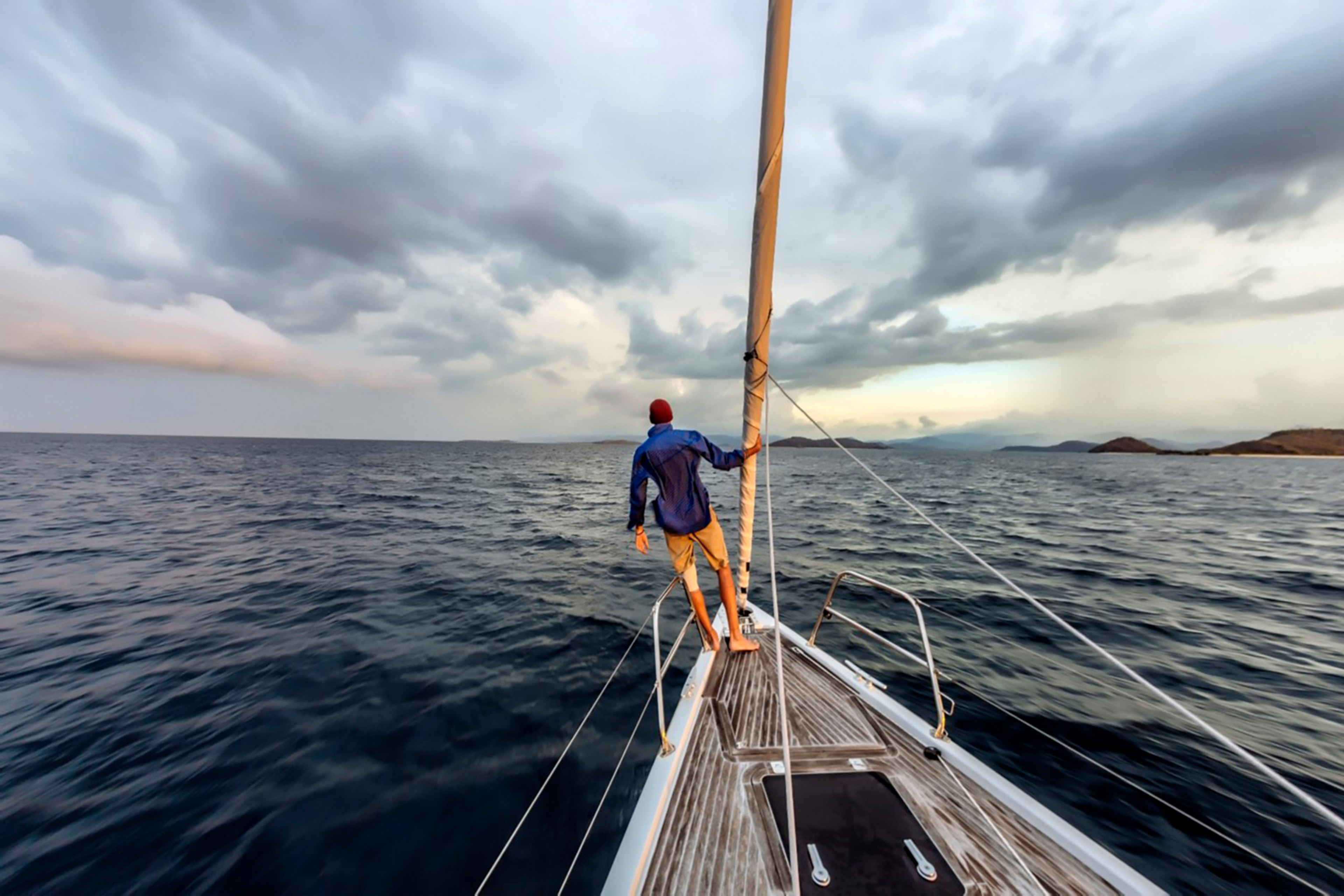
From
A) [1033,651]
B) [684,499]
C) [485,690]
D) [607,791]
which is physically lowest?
[607,791]

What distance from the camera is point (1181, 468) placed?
213 feet

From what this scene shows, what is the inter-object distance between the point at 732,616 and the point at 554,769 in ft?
7.27

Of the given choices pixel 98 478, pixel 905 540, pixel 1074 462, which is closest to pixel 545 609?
pixel 905 540

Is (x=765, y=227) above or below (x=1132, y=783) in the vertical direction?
above

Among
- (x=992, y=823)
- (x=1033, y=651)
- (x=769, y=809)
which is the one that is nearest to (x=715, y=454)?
(x=769, y=809)

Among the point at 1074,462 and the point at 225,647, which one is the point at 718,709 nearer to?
the point at 225,647

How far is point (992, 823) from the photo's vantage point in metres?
2.65

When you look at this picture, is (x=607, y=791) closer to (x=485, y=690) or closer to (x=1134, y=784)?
(x=485, y=690)

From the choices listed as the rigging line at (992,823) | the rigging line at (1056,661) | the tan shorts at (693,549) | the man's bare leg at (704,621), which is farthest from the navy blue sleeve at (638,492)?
the rigging line at (1056,661)

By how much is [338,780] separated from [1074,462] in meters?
115

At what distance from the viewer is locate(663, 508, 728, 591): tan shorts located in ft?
15.1

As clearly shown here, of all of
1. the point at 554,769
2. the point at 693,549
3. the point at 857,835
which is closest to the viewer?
the point at 857,835

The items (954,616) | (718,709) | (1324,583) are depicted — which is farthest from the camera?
(1324,583)

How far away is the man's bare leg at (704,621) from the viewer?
4664 millimetres
